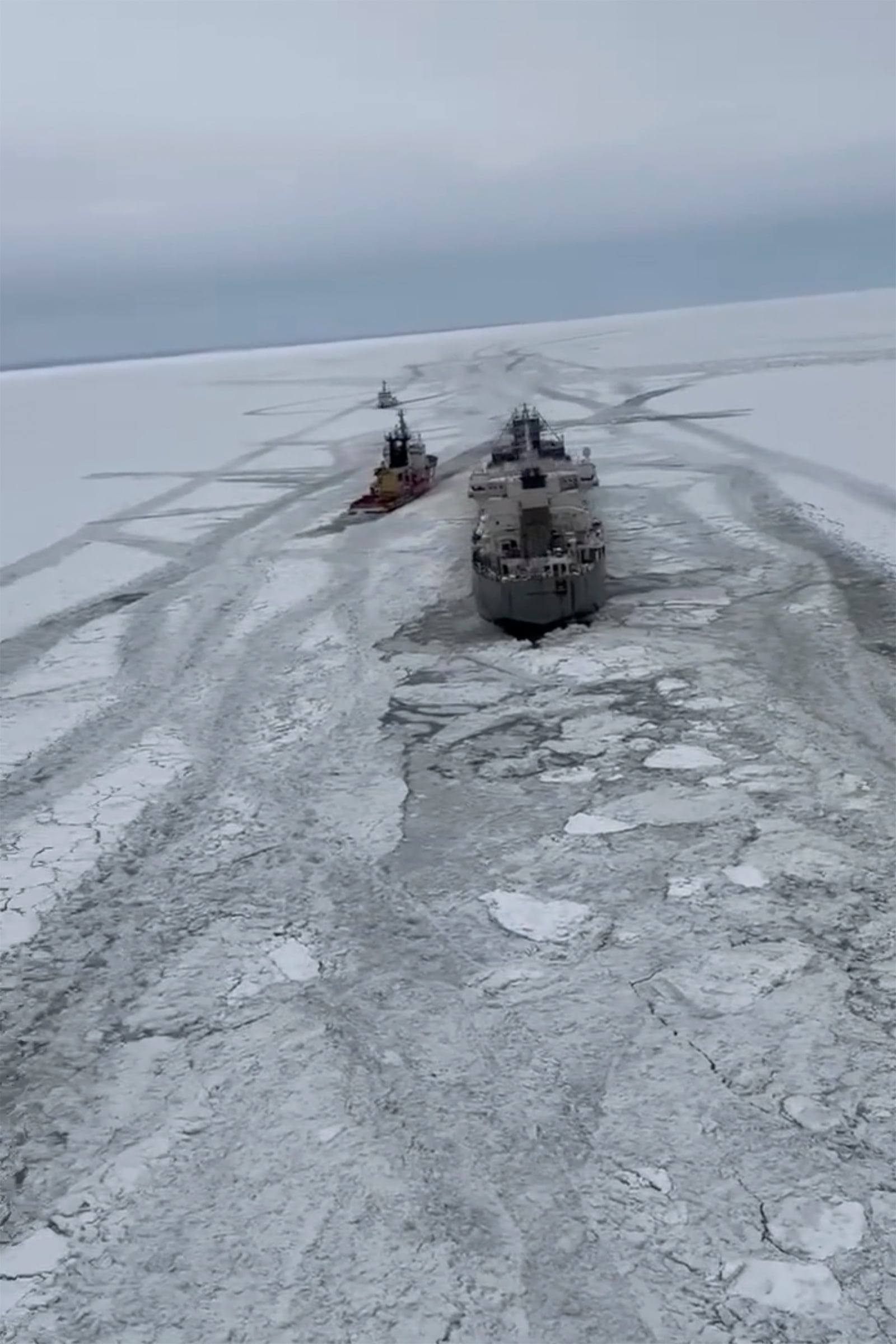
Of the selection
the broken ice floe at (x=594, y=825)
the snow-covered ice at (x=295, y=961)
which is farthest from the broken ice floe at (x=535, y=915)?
the snow-covered ice at (x=295, y=961)

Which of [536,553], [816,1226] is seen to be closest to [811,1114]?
[816,1226]

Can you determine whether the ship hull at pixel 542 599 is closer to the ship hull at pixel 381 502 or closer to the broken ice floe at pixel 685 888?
the broken ice floe at pixel 685 888

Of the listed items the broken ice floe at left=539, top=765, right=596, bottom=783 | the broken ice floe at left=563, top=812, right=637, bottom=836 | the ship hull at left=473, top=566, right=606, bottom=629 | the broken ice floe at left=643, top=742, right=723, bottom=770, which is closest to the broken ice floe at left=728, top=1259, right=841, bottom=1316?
the broken ice floe at left=563, top=812, right=637, bottom=836

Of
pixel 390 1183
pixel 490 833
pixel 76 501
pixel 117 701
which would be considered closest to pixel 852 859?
pixel 490 833

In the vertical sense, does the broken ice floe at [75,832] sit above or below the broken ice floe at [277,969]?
above

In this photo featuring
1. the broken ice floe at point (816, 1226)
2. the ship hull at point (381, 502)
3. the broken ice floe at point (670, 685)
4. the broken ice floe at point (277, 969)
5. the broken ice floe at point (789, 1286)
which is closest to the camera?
the broken ice floe at point (789, 1286)

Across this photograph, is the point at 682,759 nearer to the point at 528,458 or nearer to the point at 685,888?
the point at 685,888

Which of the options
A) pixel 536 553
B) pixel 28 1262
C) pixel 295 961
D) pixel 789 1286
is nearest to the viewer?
pixel 789 1286
